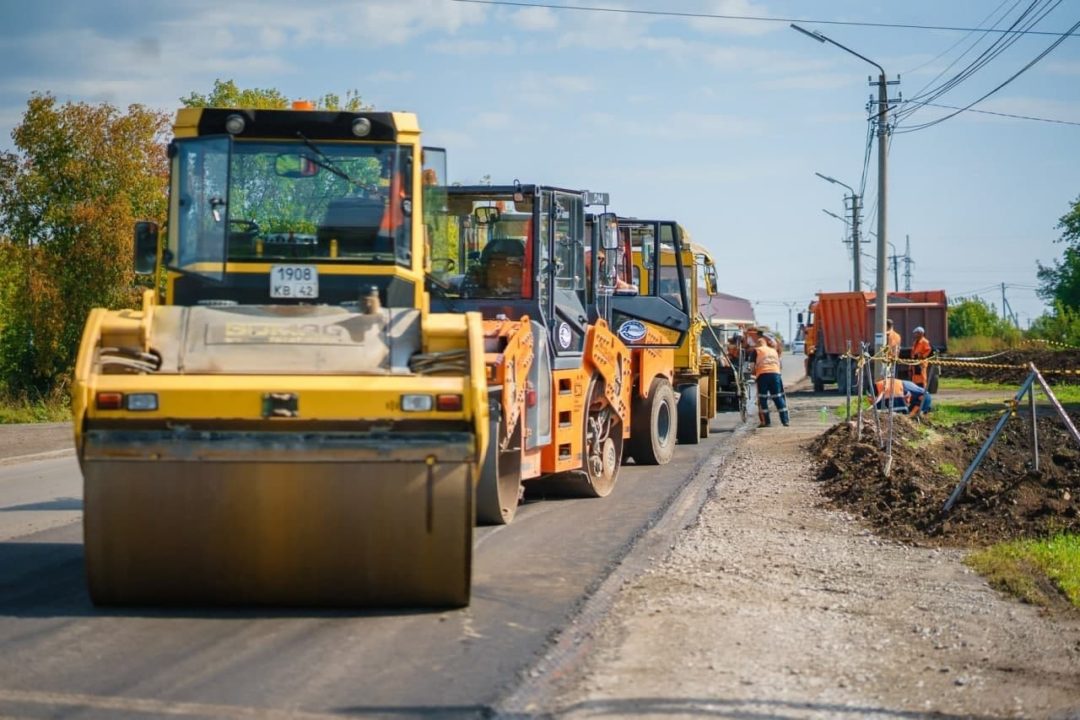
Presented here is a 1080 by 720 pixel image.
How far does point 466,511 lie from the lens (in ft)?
26.0

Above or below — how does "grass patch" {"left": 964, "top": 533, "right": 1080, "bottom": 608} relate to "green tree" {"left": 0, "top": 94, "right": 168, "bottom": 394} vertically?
below

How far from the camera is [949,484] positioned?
14648mm

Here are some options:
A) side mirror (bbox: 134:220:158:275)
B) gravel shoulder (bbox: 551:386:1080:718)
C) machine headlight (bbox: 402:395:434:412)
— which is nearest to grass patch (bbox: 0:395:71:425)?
side mirror (bbox: 134:220:158:275)

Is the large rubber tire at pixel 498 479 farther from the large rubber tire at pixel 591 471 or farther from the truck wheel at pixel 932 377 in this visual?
the truck wheel at pixel 932 377

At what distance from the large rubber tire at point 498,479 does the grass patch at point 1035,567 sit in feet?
11.5

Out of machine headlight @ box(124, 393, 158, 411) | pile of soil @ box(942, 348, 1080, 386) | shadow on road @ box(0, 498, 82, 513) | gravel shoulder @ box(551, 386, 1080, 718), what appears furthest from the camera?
pile of soil @ box(942, 348, 1080, 386)

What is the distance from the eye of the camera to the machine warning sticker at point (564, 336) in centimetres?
→ 1366

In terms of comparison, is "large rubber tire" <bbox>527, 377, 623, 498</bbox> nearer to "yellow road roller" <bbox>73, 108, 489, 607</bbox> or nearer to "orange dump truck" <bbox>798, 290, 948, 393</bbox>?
"yellow road roller" <bbox>73, 108, 489, 607</bbox>

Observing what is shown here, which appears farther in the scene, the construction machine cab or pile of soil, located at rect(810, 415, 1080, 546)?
the construction machine cab

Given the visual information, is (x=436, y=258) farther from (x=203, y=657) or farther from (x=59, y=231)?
(x=59, y=231)

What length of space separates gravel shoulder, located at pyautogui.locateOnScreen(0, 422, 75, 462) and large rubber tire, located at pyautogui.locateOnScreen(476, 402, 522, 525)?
10255 mm

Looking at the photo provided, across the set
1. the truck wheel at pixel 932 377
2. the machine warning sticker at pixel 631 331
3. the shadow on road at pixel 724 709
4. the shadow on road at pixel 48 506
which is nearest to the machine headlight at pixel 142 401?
the shadow on road at pixel 724 709

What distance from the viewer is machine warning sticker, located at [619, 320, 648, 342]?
17.7m

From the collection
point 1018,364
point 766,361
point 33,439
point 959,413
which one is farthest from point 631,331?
point 1018,364
